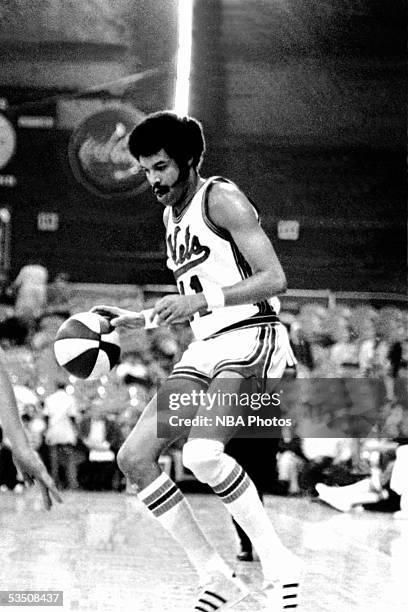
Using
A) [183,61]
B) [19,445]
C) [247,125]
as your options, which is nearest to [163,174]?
[19,445]

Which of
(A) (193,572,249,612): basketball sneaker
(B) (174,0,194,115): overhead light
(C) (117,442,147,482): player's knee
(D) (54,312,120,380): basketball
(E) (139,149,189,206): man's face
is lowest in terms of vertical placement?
(A) (193,572,249,612): basketball sneaker

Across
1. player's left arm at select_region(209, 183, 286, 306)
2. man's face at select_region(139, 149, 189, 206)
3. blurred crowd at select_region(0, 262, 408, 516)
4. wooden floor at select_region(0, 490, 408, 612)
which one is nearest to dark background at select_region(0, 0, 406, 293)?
blurred crowd at select_region(0, 262, 408, 516)

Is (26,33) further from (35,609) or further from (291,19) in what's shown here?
(35,609)

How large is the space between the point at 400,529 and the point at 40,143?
3.86 metres

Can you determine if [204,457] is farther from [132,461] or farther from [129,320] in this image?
[129,320]

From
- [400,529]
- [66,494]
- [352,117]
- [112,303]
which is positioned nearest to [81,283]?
[112,303]

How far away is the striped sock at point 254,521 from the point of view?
9.00 feet

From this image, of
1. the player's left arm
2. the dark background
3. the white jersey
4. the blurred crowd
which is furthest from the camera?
the dark background

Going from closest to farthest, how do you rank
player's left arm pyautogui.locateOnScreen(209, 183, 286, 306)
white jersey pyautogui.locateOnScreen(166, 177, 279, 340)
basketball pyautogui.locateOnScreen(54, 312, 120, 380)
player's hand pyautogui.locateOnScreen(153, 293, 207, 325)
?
1. player's hand pyautogui.locateOnScreen(153, 293, 207, 325)
2. player's left arm pyautogui.locateOnScreen(209, 183, 286, 306)
3. white jersey pyautogui.locateOnScreen(166, 177, 279, 340)
4. basketball pyautogui.locateOnScreen(54, 312, 120, 380)

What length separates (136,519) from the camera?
5.44 m

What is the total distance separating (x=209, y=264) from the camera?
3.03 meters

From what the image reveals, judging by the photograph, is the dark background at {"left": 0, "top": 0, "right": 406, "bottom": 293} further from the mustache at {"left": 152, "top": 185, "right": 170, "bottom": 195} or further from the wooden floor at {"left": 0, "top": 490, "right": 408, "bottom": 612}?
the mustache at {"left": 152, "top": 185, "right": 170, "bottom": 195}

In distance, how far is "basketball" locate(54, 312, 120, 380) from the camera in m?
3.13

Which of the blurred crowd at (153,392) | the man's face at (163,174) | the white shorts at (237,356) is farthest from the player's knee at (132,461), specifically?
the blurred crowd at (153,392)
